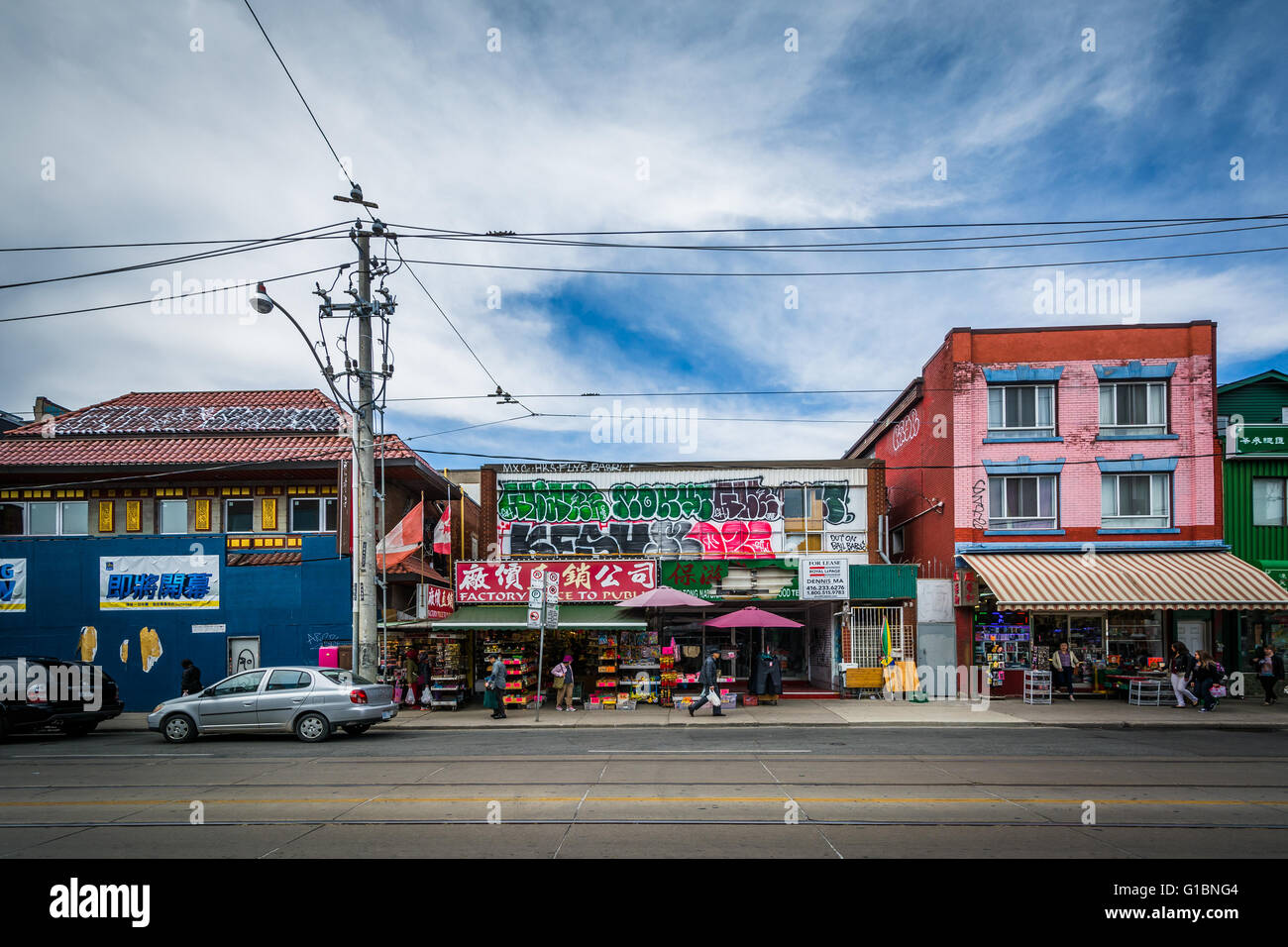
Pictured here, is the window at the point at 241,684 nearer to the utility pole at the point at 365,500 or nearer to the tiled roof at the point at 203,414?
the utility pole at the point at 365,500

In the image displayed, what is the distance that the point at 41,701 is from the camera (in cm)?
1811

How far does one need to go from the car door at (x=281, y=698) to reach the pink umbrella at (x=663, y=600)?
27.7ft

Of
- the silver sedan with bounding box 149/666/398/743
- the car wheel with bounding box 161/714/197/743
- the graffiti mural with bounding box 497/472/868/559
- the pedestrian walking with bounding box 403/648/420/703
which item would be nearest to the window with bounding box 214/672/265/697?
the silver sedan with bounding box 149/666/398/743

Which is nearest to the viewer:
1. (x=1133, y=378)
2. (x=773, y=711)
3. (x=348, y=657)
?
(x=773, y=711)

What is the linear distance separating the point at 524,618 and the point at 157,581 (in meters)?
10.4

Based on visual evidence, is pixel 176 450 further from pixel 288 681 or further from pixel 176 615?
pixel 288 681

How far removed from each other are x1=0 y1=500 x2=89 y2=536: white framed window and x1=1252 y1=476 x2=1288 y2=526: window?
33994 millimetres

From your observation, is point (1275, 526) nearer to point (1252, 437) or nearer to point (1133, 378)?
point (1252, 437)

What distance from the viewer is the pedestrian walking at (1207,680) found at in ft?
71.3

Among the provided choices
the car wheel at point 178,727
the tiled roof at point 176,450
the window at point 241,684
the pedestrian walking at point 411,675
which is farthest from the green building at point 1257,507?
the car wheel at point 178,727

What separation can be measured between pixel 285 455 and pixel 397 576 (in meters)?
4.54

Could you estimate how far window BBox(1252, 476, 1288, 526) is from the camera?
85.3 ft

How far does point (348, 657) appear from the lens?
2378 cm
